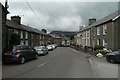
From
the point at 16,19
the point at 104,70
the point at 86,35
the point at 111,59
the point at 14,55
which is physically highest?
the point at 16,19

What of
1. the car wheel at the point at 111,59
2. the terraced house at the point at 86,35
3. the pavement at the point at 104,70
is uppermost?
the terraced house at the point at 86,35

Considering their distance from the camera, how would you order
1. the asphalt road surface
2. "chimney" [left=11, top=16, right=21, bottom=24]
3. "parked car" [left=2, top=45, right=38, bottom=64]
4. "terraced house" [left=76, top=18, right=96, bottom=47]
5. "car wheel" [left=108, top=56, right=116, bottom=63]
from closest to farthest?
the asphalt road surface < "parked car" [left=2, top=45, right=38, bottom=64] < "car wheel" [left=108, top=56, right=116, bottom=63] < "chimney" [left=11, top=16, right=21, bottom=24] < "terraced house" [left=76, top=18, right=96, bottom=47]

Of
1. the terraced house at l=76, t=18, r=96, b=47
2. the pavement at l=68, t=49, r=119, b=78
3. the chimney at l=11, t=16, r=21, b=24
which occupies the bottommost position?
the pavement at l=68, t=49, r=119, b=78

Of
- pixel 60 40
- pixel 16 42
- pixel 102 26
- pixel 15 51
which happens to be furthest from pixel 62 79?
pixel 60 40

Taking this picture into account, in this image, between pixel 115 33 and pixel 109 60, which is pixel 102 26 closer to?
pixel 115 33

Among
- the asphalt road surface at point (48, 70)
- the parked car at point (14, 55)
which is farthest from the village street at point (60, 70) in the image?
the parked car at point (14, 55)

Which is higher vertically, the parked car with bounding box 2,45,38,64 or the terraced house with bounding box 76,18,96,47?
the terraced house with bounding box 76,18,96,47

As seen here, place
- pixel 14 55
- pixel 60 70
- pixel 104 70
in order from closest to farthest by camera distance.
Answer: pixel 60 70 < pixel 104 70 < pixel 14 55

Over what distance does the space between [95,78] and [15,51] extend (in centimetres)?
833

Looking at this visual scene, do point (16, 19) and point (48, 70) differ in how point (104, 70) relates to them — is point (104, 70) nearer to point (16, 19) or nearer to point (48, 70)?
point (48, 70)

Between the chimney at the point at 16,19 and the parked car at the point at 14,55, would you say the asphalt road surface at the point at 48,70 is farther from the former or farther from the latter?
the chimney at the point at 16,19

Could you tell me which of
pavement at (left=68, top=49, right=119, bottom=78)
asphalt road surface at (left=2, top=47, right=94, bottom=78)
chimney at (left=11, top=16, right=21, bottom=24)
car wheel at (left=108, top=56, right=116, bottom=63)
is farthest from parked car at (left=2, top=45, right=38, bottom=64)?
chimney at (left=11, top=16, right=21, bottom=24)

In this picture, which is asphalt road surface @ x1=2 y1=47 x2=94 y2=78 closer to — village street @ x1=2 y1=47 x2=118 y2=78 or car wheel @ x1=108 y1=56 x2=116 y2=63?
village street @ x1=2 y1=47 x2=118 y2=78

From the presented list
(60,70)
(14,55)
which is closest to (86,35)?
(14,55)
